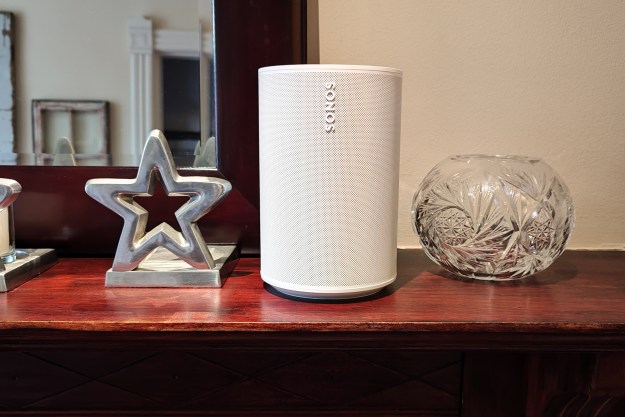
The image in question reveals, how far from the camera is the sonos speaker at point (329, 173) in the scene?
17.7 inches

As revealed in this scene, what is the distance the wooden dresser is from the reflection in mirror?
0.15 metres

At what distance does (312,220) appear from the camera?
1.51 feet

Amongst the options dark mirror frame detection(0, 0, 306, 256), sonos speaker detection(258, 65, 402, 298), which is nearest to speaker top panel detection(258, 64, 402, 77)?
sonos speaker detection(258, 65, 402, 298)

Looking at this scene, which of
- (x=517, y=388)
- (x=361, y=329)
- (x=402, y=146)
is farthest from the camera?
(x=402, y=146)

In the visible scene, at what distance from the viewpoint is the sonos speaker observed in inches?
17.7

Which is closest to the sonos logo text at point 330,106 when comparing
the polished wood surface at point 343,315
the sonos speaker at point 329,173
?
the sonos speaker at point 329,173

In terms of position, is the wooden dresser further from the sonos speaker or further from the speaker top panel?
the speaker top panel

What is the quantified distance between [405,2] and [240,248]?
32 cm

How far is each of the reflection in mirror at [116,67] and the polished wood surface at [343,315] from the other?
175 mm

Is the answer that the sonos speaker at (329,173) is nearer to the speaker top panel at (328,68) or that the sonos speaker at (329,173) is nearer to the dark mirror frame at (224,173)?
the speaker top panel at (328,68)

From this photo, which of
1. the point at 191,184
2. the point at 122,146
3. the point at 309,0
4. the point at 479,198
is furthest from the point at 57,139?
the point at 479,198

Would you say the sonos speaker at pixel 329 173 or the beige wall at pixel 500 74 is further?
the beige wall at pixel 500 74

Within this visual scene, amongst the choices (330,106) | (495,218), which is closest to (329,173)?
(330,106)

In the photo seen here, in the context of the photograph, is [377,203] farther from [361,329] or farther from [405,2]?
[405,2]
